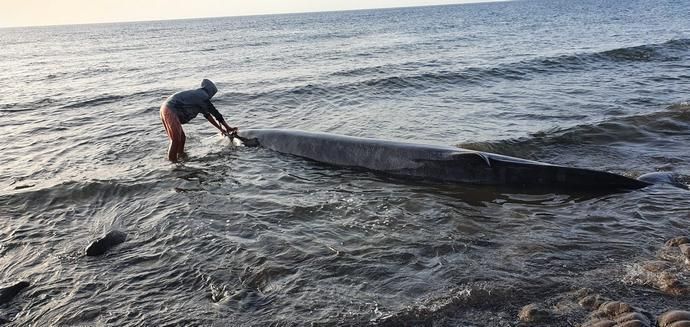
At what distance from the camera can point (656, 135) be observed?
1073 centimetres

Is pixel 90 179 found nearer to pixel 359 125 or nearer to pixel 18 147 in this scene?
pixel 18 147

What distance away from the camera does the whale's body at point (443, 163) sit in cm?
745

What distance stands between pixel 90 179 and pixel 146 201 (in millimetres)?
2002

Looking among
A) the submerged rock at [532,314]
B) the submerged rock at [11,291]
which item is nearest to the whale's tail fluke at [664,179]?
the submerged rock at [532,314]

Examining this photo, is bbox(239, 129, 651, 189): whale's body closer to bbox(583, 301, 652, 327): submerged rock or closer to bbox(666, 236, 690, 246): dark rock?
bbox(666, 236, 690, 246): dark rock

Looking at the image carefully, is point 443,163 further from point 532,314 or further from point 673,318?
point 673,318

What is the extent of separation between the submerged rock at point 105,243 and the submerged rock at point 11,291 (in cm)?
84

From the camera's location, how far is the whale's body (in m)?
7.45

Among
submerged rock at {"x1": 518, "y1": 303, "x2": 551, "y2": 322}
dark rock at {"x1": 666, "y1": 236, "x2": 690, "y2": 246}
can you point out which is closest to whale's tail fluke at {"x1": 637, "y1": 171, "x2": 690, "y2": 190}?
dark rock at {"x1": 666, "y1": 236, "x2": 690, "y2": 246}

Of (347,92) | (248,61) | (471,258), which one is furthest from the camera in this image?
(248,61)

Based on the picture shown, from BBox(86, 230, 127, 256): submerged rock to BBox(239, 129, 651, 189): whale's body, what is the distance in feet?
14.3

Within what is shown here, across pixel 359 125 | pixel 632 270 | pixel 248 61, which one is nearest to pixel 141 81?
pixel 248 61

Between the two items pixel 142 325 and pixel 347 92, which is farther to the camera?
pixel 347 92

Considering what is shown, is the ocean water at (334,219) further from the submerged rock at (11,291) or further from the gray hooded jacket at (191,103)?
the gray hooded jacket at (191,103)
